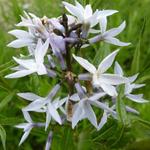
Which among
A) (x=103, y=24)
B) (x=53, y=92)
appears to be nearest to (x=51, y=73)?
(x=53, y=92)

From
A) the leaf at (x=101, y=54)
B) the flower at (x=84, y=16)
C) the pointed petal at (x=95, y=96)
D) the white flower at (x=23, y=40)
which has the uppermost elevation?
the flower at (x=84, y=16)

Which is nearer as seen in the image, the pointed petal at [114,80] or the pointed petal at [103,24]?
the pointed petal at [114,80]

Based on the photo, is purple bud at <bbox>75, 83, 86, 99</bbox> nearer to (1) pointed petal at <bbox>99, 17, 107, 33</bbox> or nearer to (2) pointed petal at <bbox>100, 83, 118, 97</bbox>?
(2) pointed petal at <bbox>100, 83, 118, 97</bbox>

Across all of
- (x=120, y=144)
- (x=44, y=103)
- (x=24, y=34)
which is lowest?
(x=120, y=144)

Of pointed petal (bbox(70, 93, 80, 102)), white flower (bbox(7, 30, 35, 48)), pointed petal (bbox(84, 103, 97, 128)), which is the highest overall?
white flower (bbox(7, 30, 35, 48))

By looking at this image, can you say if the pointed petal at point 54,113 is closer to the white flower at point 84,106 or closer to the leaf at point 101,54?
the white flower at point 84,106

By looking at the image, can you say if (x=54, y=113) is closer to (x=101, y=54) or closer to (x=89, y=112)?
(x=89, y=112)

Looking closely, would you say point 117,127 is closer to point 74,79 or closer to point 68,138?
point 68,138

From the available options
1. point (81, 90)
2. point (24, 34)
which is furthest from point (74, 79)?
point (24, 34)

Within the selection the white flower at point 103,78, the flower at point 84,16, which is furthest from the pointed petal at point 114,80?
the flower at point 84,16

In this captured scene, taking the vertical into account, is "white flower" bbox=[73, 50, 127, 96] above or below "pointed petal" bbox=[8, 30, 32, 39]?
below

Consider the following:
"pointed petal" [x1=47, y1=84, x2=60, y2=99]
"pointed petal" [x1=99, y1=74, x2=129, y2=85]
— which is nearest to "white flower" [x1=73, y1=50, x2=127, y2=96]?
"pointed petal" [x1=99, y1=74, x2=129, y2=85]
